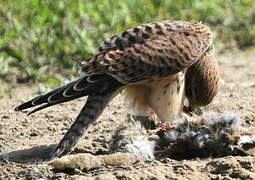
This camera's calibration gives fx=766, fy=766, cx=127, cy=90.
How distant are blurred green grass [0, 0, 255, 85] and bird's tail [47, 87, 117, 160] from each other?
8.47ft

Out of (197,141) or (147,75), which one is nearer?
(197,141)

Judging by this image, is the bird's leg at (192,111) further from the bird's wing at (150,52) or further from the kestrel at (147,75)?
the bird's wing at (150,52)

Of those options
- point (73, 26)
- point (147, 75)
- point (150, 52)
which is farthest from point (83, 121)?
point (73, 26)

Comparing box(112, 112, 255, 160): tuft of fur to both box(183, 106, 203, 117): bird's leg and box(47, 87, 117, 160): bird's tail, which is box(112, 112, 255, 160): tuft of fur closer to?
box(47, 87, 117, 160): bird's tail

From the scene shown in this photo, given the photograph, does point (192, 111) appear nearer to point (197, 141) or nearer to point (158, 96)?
point (158, 96)

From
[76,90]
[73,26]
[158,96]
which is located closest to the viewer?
[76,90]

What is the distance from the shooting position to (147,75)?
548cm

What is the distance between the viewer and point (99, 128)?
6172mm

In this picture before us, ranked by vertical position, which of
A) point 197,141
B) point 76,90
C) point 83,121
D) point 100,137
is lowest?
point 100,137

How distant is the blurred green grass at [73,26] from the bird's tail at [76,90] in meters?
2.61

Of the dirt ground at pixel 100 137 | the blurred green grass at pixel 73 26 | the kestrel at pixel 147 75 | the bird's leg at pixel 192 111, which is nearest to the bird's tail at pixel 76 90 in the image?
the kestrel at pixel 147 75

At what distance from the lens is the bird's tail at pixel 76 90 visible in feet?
16.3

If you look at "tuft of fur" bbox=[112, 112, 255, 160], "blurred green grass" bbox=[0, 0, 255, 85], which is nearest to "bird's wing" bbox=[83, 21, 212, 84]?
"tuft of fur" bbox=[112, 112, 255, 160]

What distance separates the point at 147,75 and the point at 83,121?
2.01ft
